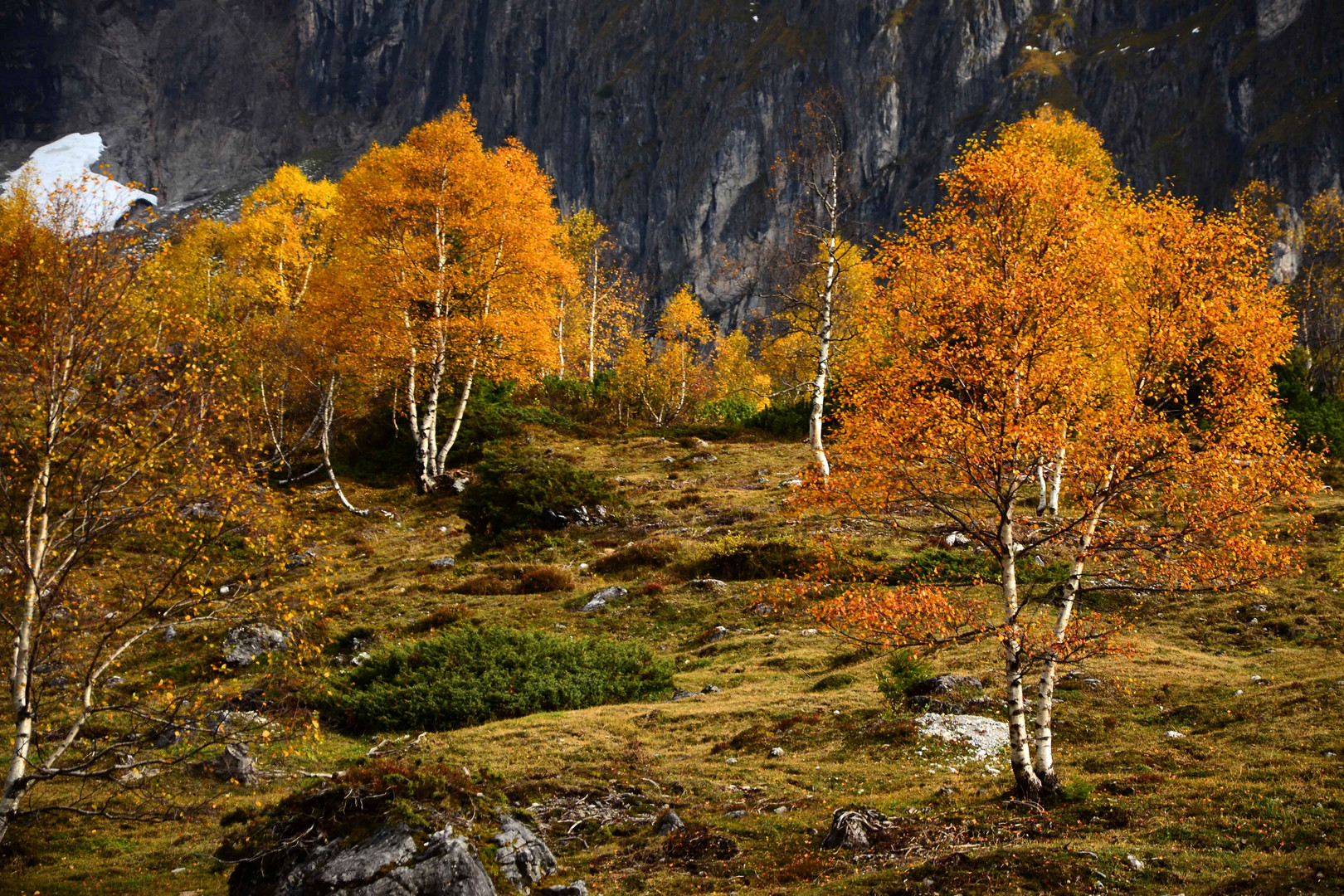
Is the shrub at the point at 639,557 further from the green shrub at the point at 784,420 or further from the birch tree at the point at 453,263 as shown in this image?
the green shrub at the point at 784,420

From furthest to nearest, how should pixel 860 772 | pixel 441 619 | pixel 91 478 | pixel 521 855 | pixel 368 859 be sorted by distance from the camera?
pixel 441 619 < pixel 860 772 < pixel 91 478 < pixel 521 855 < pixel 368 859

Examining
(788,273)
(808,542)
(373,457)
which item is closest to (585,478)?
(808,542)

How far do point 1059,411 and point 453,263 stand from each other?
27391mm

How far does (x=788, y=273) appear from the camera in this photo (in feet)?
138

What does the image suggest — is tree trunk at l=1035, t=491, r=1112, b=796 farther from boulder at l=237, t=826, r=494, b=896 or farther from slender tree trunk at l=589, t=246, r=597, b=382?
slender tree trunk at l=589, t=246, r=597, b=382

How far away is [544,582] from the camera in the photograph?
24.2 metres

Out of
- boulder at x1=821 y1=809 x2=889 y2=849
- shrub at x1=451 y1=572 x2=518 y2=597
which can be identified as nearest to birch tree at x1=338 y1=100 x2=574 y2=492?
shrub at x1=451 y1=572 x2=518 y2=597

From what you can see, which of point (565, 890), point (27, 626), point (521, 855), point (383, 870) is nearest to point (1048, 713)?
point (565, 890)

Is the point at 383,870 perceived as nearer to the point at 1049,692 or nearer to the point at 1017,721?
the point at 1017,721

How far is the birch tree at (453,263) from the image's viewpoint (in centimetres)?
3238

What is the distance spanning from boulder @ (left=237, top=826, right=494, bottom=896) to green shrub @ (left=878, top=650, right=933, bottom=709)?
922 cm

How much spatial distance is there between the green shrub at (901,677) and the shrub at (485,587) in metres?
11.9

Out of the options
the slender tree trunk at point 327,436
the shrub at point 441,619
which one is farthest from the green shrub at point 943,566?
the slender tree trunk at point 327,436

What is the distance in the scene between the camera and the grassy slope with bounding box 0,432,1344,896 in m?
9.62
